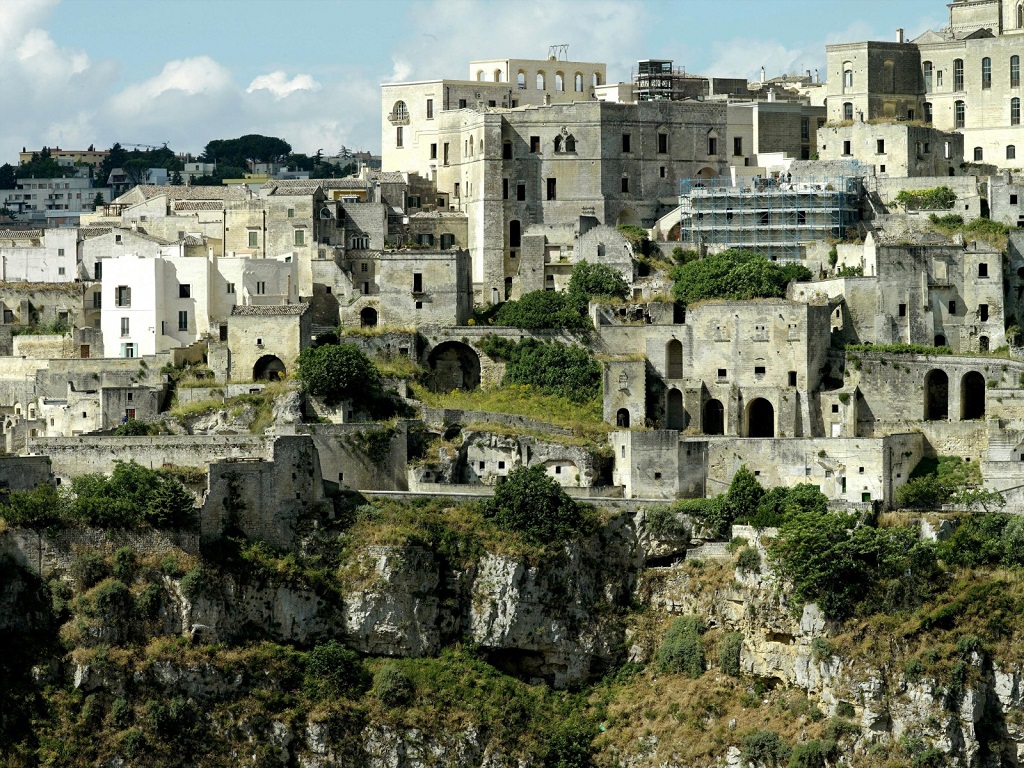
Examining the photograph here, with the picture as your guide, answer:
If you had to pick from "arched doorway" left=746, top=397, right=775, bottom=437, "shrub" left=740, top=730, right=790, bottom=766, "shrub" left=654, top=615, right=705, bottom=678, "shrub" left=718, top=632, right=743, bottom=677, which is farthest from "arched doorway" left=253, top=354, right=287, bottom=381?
"shrub" left=740, top=730, right=790, bottom=766

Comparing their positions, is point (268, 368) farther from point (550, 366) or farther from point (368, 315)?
point (550, 366)

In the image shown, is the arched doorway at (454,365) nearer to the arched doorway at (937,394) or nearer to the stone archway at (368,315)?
the stone archway at (368,315)

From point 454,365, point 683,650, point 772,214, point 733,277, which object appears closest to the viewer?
point 683,650

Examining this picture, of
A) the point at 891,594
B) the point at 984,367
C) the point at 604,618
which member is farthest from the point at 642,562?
the point at 984,367

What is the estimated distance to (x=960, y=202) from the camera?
2842 inches

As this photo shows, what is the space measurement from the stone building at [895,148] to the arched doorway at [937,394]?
11.6 m

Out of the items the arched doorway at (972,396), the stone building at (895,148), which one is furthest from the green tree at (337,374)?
the stone building at (895,148)

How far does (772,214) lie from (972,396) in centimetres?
1040

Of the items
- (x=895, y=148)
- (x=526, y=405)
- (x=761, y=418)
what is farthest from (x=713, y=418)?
(x=895, y=148)

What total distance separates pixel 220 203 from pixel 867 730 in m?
30.8

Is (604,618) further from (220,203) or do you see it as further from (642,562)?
(220,203)

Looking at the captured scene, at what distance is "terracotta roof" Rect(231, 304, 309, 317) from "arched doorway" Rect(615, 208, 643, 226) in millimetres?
13711

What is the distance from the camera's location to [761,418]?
6625 cm

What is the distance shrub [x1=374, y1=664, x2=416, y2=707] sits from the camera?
57.4 metres
